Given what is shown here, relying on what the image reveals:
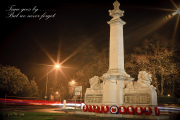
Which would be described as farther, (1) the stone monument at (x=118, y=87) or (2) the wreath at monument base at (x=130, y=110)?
(1) the stone monument at (x=118, y=87)

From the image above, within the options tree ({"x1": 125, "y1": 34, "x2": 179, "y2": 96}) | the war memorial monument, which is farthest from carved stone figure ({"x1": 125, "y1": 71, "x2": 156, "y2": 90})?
tree ({"x1": 125, "y1": 34, "x2": 179, "y2": 96})

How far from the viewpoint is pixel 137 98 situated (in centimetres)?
1493

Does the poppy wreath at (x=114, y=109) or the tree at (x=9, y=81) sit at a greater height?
the tree at (x=9, y=81)

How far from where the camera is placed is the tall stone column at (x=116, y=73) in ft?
52.3

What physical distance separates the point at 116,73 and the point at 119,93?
1860 mm

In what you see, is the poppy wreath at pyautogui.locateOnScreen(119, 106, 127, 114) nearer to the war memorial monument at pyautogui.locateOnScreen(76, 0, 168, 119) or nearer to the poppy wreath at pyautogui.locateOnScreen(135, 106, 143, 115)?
the war memorial monument at pyautogui.locateOnScreen(76, 0, 168, 119)

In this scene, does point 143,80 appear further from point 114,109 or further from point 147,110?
point 114,109

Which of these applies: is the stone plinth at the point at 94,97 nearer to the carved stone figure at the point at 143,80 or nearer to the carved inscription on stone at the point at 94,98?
the carved inscription on stone at the point at 94,98

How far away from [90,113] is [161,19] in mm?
25366

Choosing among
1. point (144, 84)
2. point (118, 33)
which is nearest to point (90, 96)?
point (144, 84)

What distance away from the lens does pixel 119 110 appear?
573 inches

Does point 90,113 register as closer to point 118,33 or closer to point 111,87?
point 111,87

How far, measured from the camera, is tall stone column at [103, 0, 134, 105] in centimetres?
1593

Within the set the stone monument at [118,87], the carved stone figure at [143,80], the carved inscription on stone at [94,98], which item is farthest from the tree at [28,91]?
the carved stone figure at [143,80]
